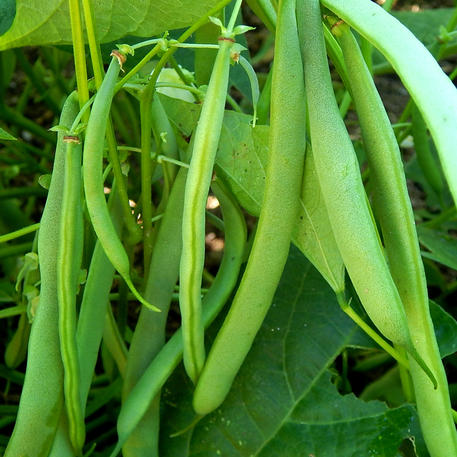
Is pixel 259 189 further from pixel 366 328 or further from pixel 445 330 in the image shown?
pixel 445 330

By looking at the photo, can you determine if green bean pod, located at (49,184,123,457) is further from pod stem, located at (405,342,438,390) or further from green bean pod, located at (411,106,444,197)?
green bean pod, located at (411,106,444,197)

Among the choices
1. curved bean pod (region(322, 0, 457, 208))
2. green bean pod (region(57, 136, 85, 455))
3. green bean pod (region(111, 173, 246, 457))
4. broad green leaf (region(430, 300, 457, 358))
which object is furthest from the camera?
broad green leaf (region(430, 300, 457, 358))

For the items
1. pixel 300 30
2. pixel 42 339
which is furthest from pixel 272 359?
pixel 300 30

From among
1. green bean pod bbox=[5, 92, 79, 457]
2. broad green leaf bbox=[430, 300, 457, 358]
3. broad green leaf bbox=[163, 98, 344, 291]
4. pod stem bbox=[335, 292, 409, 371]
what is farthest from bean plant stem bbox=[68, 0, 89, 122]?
broad green leaf bbox=[430, 300, 457, 358]

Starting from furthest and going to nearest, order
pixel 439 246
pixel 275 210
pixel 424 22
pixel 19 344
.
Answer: pixel 424 22
pixel 439 246
pixel 19 344
pixel 275 210

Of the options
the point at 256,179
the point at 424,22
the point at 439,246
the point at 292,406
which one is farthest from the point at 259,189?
the point at 424,22

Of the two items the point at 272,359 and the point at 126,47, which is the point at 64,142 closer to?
the point at 126,47

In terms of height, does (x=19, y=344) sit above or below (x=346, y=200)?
below
